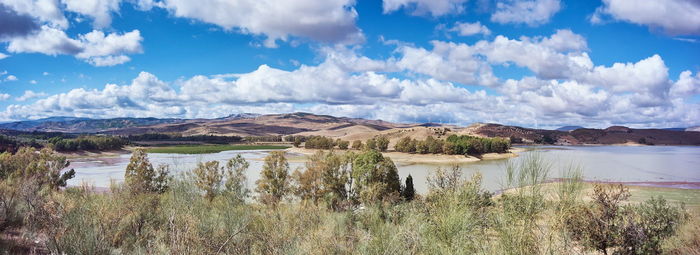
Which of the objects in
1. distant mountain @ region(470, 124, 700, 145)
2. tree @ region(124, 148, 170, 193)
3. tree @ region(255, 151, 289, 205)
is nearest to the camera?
tree @ region(124, 148, 170, 193)

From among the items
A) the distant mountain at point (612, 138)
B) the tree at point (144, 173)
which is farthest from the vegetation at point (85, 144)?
the distant mountain at point (612, 138)

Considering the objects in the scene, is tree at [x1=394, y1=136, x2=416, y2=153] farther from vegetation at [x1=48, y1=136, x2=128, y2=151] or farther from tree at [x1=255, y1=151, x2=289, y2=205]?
vegetation at [x1=48, y1=136, x2=128, y2=151]

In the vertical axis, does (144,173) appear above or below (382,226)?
below

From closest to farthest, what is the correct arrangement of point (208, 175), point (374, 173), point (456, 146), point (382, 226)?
point (382, 226) < point (208, 175) < point (374, 173) < point (456, 146)

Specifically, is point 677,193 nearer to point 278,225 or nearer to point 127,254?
point 278,225

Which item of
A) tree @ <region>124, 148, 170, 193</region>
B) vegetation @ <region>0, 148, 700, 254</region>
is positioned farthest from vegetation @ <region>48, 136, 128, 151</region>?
vegetation @ <region>0, 148, 700, 254</region>

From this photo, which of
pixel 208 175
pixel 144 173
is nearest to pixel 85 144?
pixel 144 173

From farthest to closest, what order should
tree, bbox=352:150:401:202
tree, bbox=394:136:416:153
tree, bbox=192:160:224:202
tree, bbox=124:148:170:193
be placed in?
tree, bbox=394:136:416:153
tree, bbox=124:148:170:193
tree, bbox=352:150:401:202
tree, bbox=192:160:224:202

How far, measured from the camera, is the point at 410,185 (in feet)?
115

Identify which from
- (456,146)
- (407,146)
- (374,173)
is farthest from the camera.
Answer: (407,146)

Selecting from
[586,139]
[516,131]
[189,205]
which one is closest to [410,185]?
[189,205]

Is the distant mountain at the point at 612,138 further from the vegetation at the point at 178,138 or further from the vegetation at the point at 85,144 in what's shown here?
the vegetation at the point at 85,144

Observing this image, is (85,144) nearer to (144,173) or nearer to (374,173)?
(144,173)

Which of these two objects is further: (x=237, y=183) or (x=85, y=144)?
(x=85, y=144)
